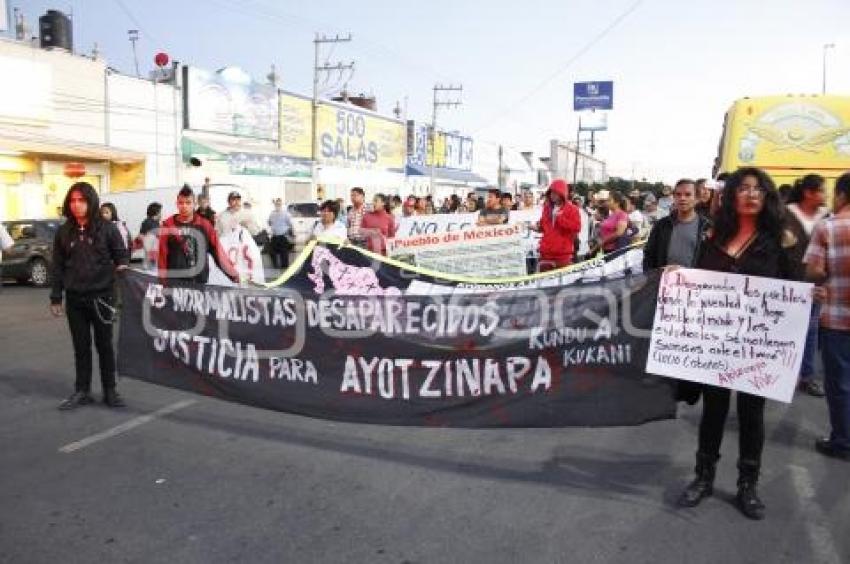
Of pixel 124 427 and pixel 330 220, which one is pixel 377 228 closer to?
pixel 330 220

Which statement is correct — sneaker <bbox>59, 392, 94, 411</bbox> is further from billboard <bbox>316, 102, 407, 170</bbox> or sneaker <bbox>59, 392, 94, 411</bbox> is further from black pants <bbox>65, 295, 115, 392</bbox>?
billboard <bbox>316, 102, 407, 170</bbox>

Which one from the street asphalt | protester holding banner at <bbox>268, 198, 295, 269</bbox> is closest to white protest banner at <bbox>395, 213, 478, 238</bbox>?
protester holding banner at <bbox>268, 198, 295, 269</bbox>

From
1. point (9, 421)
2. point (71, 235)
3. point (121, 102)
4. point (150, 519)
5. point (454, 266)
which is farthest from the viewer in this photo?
point (121, 102)

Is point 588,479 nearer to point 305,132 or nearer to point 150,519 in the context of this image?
point 150,519

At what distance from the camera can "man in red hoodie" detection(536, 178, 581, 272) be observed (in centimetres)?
957

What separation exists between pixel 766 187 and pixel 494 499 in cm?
230

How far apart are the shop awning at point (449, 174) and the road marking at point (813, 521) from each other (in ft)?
144

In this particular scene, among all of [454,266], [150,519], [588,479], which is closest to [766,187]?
[588,479]

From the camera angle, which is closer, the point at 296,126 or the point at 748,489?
the point at 748,489

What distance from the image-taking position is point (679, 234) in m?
6.07

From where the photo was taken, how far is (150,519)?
4266 millimetres

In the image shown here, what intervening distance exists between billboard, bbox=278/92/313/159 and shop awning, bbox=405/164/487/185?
40.4ft

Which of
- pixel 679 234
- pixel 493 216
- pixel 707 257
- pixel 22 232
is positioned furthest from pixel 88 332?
pixel 22 232

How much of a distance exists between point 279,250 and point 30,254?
5729 mm
